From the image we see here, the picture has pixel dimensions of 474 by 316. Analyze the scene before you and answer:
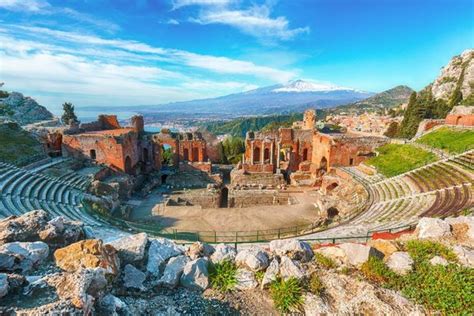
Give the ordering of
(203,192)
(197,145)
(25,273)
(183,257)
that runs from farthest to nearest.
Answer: (197,145)
(203,192)
(183,257)
(25,273)

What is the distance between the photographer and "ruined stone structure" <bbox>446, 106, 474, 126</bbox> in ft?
97.5

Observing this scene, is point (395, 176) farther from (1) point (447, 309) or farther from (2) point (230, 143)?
(2) point (230, 143)

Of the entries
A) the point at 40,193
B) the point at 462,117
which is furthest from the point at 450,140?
the point at 40,193

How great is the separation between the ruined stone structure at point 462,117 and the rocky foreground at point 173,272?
29.6 metres

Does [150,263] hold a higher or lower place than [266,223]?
higher

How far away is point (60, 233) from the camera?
6641 mm

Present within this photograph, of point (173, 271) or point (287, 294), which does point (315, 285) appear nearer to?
point (287, 294)

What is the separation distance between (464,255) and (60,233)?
32.8 ft

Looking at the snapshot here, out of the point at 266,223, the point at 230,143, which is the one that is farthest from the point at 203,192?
the point at 230,143

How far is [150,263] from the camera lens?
21.6 feet

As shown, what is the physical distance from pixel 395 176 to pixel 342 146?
313 inches

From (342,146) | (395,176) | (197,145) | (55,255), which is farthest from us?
(197,145)

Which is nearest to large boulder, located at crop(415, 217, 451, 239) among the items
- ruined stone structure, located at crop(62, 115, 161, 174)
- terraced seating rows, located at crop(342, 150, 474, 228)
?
terraced seating rows, located at crop(342, 150, 474, 228)

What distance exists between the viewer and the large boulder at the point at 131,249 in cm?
653
